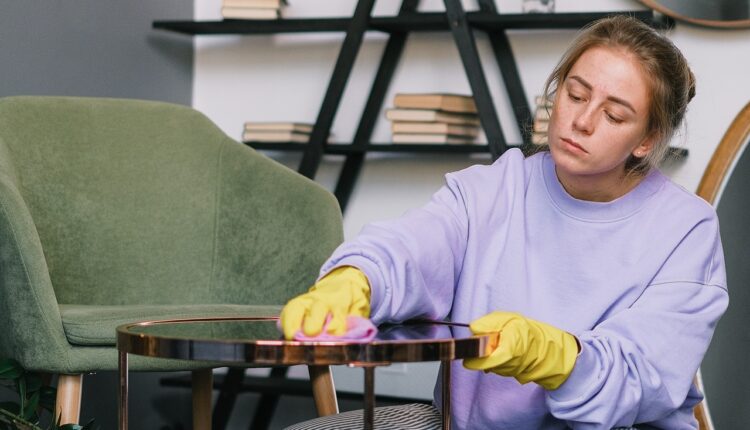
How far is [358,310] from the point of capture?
1137mm

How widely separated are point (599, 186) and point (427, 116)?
5.08ft

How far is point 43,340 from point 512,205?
96 centimetres

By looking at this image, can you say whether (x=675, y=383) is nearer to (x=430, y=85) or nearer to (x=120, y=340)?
(x=120, y=340)

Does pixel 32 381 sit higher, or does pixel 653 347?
pixel 653 347

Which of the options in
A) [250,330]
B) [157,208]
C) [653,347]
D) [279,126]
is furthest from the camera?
[279,126]

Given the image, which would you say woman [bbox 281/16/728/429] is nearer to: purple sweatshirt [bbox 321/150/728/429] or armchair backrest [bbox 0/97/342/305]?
purple sweatshirt [bbox 321/150/728/429]

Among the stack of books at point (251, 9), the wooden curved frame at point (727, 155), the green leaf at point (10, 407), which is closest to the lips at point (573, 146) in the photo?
the green leaf at point (10, 407)

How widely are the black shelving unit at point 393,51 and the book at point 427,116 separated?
75mm

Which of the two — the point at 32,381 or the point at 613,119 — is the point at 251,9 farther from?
the point at 613,119

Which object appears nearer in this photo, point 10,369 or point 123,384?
point 123,384

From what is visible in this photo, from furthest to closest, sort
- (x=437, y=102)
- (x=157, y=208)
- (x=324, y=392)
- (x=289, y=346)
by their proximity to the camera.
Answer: (x=437, y=102) < (x=157, y=208) < (x=324, y=392) < (x=289, y=346)

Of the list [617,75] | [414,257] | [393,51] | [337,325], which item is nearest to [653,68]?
[617,75]

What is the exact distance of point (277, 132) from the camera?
3.16 meters

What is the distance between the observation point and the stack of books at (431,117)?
9.57 feet
